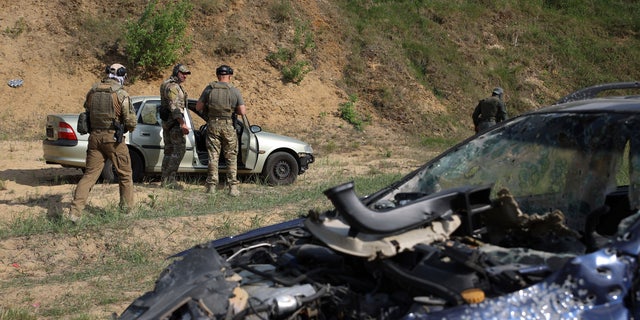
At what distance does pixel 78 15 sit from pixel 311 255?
17415mm

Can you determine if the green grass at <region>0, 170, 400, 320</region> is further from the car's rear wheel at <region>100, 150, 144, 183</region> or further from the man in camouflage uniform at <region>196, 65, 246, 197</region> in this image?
the car's rear wheel at <region>100, 150, 144, 183</region>

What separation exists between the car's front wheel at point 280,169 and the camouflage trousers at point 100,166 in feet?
10.0

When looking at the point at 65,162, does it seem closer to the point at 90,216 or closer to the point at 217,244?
the point at 90,216

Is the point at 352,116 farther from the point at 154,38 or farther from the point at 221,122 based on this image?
the point at 221,122

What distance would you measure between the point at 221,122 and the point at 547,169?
21.6ft

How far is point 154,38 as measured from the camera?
1778 cm

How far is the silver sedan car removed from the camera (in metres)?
10.3

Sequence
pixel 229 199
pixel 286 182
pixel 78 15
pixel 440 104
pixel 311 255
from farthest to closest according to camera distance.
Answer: pixel 440 104
pixel 78 15
pixel 286 182
pixel 229 199
pixel 311 255

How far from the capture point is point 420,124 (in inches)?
770

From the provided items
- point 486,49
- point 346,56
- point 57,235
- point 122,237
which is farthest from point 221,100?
point 486,49

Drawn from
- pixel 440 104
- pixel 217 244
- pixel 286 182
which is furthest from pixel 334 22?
pixel 217 244

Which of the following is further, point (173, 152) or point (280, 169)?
point (280, 169)

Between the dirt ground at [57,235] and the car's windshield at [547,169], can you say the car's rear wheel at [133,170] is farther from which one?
the car's windshield at [547,169]

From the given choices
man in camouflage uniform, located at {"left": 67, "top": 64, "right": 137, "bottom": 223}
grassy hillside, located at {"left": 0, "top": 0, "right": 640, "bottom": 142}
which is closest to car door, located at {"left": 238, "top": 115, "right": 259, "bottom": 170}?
man in camouflage uniform, located at {"left": 67, "top": 64, "right": 137, "bottom": 223}
